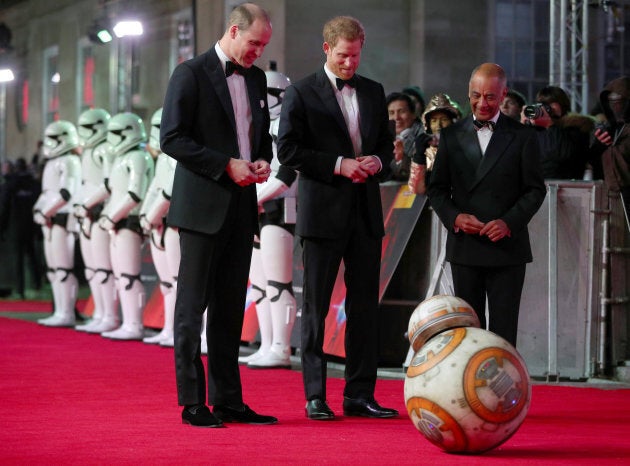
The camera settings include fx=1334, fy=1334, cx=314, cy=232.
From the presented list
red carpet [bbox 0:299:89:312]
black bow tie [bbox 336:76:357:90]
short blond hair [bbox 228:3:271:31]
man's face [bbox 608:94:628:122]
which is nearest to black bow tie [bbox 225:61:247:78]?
short blond hair [bbox 228:3:271:31]

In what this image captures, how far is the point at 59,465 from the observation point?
16.8 ft

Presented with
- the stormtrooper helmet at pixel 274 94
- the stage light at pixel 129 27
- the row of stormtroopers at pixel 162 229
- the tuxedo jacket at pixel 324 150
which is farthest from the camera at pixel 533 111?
the stage light at pixel 129 27

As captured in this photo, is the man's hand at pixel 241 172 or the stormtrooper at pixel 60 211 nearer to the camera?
the man's hand at pixel 241 172

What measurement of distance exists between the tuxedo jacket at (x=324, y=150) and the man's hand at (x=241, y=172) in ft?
1.71

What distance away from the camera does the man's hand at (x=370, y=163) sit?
6.55m

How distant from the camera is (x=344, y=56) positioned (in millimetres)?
6637

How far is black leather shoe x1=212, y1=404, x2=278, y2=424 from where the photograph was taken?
21.0 feet

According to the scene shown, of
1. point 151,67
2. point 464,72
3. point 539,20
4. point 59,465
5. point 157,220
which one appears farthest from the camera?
point 151,67

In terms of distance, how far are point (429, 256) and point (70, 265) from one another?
18.2 feet

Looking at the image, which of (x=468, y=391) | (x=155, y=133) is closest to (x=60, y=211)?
(x=155, y=133)

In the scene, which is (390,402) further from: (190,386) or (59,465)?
(59,465)

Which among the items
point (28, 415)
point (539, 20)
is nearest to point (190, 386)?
point (28, 415)

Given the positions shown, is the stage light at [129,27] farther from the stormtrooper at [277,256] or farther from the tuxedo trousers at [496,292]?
the tuxedo trousers at [496,292]

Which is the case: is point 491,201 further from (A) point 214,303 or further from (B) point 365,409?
(A) point 214,303
